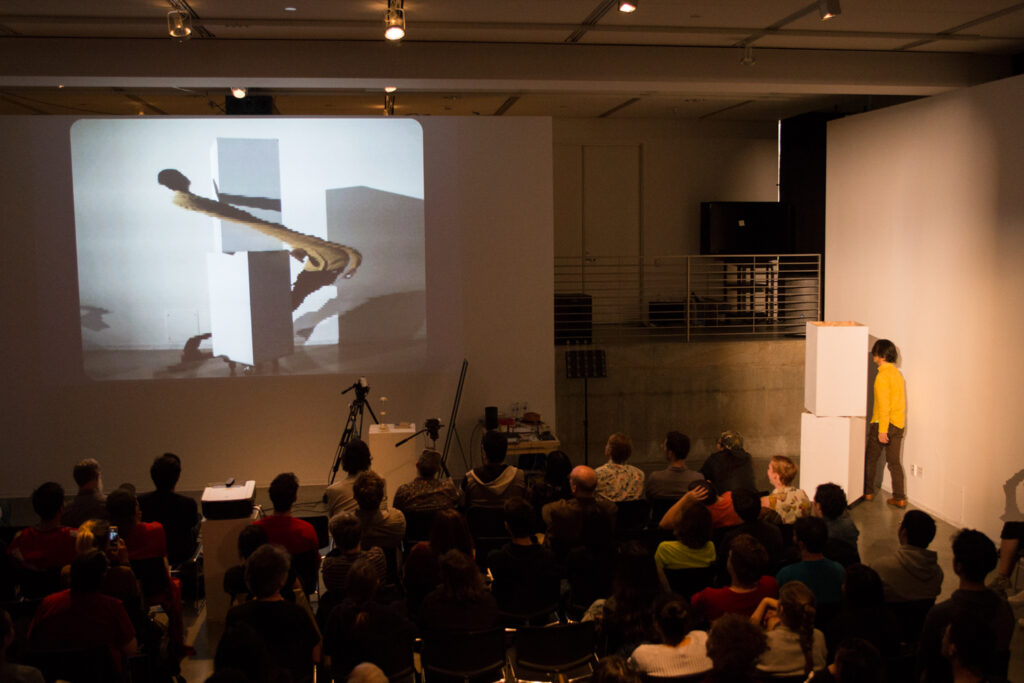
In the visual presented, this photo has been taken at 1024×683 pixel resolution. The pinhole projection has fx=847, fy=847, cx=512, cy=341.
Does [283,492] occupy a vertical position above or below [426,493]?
above

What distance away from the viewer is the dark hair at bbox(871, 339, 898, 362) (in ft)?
24.5

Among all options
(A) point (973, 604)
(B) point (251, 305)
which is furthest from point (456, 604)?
(B) point (251, 305)

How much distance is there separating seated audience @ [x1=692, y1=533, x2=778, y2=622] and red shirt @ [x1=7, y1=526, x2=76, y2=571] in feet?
10.2

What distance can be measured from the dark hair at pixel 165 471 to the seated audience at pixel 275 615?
1959 mm

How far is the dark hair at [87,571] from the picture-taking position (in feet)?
11.2

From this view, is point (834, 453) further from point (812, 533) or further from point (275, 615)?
point (275, 615)

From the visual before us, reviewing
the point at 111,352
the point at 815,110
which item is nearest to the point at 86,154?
the point at 111,352

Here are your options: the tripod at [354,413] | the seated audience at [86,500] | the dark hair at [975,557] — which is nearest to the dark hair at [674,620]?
the dark hair at [975,557]

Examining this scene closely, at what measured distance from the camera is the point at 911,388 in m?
7.63

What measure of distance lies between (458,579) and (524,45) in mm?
4828

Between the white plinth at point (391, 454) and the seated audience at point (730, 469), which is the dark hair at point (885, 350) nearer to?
the seated audience at point (730, 469)

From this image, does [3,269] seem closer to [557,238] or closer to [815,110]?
[557,238]

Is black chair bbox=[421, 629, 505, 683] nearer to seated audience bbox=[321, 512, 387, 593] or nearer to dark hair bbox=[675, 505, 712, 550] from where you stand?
seated audience bbox=[321, 512, 387, 593]

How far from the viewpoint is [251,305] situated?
7949mm
